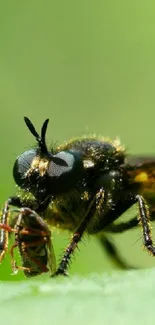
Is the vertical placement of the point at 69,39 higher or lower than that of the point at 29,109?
higher

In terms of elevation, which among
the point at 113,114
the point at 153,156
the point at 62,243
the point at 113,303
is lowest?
the point at 113,303

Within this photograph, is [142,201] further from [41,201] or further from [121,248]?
[121,248]

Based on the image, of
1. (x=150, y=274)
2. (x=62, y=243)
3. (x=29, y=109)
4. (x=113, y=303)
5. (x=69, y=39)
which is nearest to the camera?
(x=113, y=303)

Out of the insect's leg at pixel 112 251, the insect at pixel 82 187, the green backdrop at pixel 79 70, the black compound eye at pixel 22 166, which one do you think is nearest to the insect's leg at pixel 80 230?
the insect at pixel 82 187

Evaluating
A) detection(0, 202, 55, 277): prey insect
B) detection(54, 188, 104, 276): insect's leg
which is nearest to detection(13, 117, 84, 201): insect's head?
detection(54, 188, 104, 276): insect's leg

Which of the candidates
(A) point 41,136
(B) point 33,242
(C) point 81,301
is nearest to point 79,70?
(A) point 41,136

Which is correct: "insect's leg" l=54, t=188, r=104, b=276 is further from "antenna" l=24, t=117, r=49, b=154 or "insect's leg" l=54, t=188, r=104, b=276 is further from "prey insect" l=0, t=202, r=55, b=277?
"antenna" l=24, t=117, r=49, b=154

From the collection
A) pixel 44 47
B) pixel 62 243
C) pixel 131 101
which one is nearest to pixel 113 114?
pixel 131 101
